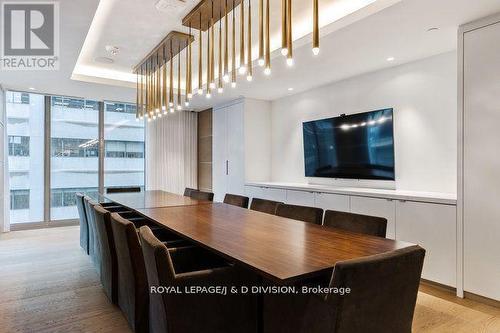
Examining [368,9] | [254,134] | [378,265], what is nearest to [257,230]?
[378,265]

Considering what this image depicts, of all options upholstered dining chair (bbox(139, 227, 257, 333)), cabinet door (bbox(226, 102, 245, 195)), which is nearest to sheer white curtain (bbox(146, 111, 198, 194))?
cabinet door (bbox(226, 102, 245, 195))

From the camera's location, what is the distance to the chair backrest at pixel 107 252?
241 cm

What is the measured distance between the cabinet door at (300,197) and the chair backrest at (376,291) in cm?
290

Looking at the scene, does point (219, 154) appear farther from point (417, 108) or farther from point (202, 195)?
point (417, 108)

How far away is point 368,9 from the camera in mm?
2580

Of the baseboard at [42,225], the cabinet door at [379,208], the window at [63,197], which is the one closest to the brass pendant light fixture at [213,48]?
the cabinet door at [379,208]

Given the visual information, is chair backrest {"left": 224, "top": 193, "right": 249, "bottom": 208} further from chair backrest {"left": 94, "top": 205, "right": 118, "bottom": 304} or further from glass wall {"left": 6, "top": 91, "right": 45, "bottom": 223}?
glass wall {"left": 6, "top": 91, "right": 45, "bottom": 223}

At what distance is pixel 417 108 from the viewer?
376cm

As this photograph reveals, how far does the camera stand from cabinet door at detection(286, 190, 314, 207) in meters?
4.39

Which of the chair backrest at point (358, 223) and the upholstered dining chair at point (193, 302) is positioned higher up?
the chair backrest at point (358, 223)

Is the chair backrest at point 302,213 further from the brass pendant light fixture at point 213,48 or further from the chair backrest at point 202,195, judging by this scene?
the chair backrest at point 202,195

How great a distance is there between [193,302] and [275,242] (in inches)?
22.8

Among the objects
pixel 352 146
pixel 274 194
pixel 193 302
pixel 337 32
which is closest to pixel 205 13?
pixel 337 32

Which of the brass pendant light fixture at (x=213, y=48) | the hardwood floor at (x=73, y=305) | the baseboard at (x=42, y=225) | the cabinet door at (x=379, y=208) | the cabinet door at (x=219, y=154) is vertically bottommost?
the hardwood floor at (x=73, y=305)
